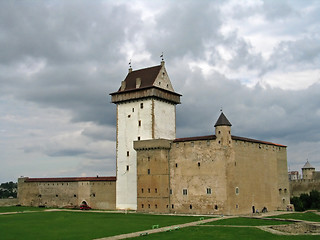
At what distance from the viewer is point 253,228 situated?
3011 centimetres

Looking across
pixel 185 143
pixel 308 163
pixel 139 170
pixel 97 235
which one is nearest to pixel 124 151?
pixel 139 170

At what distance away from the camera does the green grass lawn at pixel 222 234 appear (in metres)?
26.1

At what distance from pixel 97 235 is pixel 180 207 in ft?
65.5

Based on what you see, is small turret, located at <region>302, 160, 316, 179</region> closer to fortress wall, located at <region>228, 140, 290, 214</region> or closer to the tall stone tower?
fortress wall, located at <region>228, 140, 290, 214</region>

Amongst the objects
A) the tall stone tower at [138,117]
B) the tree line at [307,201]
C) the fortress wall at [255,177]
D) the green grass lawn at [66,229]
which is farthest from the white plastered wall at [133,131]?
the tree line at [307,201]

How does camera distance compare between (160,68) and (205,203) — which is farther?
(160,68)

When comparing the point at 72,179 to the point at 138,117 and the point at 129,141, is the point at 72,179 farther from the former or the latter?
the point at 138,117

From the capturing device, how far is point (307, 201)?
61188 millimetres

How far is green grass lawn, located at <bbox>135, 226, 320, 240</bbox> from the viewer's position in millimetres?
26109

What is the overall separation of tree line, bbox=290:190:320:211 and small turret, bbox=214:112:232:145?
850 inches

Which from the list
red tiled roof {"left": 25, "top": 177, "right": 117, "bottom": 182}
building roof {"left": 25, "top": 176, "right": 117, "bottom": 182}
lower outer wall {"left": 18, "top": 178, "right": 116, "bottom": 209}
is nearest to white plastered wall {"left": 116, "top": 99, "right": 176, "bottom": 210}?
lower outer wall {"left": 18, "top": 178, "right": 116, "bottom": 209}

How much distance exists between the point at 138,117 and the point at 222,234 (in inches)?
1040

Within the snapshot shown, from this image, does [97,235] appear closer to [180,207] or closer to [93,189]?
[180,207]

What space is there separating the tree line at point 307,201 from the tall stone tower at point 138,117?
22.3 metres
